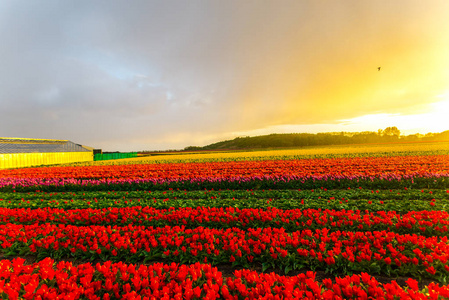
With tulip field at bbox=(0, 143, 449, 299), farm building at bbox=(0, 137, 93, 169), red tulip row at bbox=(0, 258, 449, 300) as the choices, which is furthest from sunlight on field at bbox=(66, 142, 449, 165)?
red tulip row at bbox=(0, 258, 449, 300)

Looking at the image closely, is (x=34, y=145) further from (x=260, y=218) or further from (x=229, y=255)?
(x=229, y=255)

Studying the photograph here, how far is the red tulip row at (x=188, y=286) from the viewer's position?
116 inches

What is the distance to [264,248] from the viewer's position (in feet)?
14.9

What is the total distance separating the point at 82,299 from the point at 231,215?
14.4ft

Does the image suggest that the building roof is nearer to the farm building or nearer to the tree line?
Result: the farm building

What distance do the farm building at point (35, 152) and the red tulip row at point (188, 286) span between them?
4091cm

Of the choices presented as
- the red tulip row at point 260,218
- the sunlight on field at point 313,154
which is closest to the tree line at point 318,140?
the sunlight on field at point 313,154

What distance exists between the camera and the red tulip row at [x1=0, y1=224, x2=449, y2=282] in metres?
4.05

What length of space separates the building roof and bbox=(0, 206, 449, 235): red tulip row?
3853 centimetres

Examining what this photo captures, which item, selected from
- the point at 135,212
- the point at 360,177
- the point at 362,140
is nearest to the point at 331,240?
the point at 135,212

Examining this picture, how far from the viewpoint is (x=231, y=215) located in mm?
6934

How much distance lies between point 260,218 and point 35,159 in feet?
154

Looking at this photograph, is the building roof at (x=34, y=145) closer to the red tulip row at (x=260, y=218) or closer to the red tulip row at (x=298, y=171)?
the red tulip row at (x=298, y=171)

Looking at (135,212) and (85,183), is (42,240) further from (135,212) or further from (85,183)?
(85,183)
